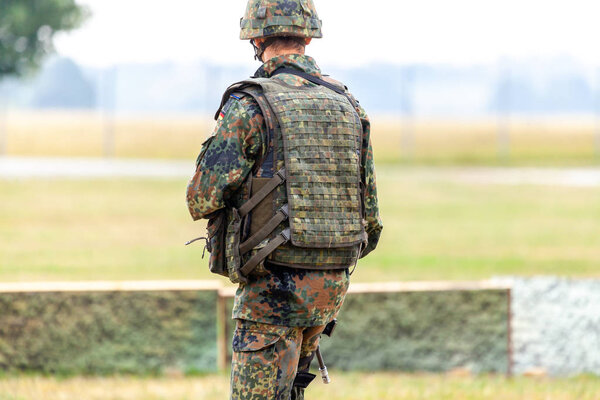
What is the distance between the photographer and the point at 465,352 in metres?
6.69

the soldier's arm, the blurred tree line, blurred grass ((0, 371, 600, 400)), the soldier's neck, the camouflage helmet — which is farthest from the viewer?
the blurred tree line

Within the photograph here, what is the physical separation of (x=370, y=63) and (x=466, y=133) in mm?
5459

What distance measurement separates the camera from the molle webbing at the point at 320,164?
11.8ft

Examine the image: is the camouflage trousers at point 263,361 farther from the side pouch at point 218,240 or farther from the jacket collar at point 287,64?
the jacket collar at point 287,64

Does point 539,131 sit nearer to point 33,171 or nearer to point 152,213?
point 33,171

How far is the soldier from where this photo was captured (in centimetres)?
359

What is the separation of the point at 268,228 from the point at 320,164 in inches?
12.7

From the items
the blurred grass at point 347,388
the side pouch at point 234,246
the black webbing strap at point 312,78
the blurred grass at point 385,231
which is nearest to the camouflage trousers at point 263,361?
the side pouch at point 234,246

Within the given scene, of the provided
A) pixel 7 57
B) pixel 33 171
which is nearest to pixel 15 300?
pixel 33 171

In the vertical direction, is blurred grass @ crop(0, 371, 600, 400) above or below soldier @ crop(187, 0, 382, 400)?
below

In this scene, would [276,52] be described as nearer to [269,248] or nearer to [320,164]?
[320,164]

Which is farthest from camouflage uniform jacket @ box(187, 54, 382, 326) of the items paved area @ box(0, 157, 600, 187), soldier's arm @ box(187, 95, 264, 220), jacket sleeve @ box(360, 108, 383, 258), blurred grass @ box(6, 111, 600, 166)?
blurred grass @ box(6, 111, 600, 166)

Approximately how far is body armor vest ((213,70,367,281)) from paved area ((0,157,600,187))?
1691 centimetres

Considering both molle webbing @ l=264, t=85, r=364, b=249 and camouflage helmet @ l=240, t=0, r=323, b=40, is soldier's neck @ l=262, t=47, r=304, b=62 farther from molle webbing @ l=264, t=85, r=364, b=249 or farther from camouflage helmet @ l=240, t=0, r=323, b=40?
molle webbing @ l=264, t=85, r=364, b=249
